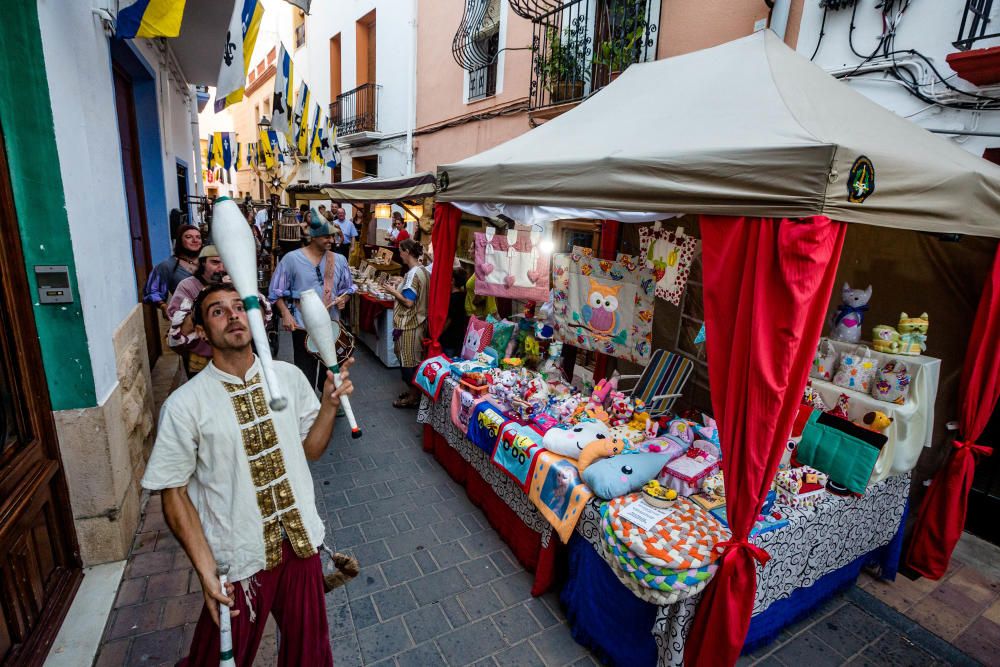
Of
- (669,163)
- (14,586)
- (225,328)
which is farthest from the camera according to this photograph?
(669,163)

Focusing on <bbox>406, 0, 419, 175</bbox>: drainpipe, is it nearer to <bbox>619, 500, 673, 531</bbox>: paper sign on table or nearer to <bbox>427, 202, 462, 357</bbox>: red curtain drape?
<bbox>427, 202, 462, 357</bbox>: red curtain drape

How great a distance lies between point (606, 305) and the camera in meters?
4.31

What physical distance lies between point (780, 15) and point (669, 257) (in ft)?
10.1

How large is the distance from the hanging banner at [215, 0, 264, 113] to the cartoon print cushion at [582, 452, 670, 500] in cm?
450

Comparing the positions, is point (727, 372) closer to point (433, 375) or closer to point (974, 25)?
point (433, 375)

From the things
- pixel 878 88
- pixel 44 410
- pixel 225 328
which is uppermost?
pixel 878 88

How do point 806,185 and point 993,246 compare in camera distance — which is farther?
point 993,246

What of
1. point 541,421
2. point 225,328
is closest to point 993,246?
point 541,421

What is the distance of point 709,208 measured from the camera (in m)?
2.47

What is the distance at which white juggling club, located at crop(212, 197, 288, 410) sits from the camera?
132 cm

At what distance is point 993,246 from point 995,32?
1502 mm

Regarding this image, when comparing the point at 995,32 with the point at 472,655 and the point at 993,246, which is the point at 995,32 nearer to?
the point at 993,246

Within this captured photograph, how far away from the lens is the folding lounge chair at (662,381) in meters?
4.06

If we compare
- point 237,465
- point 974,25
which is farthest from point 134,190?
point 974,25
